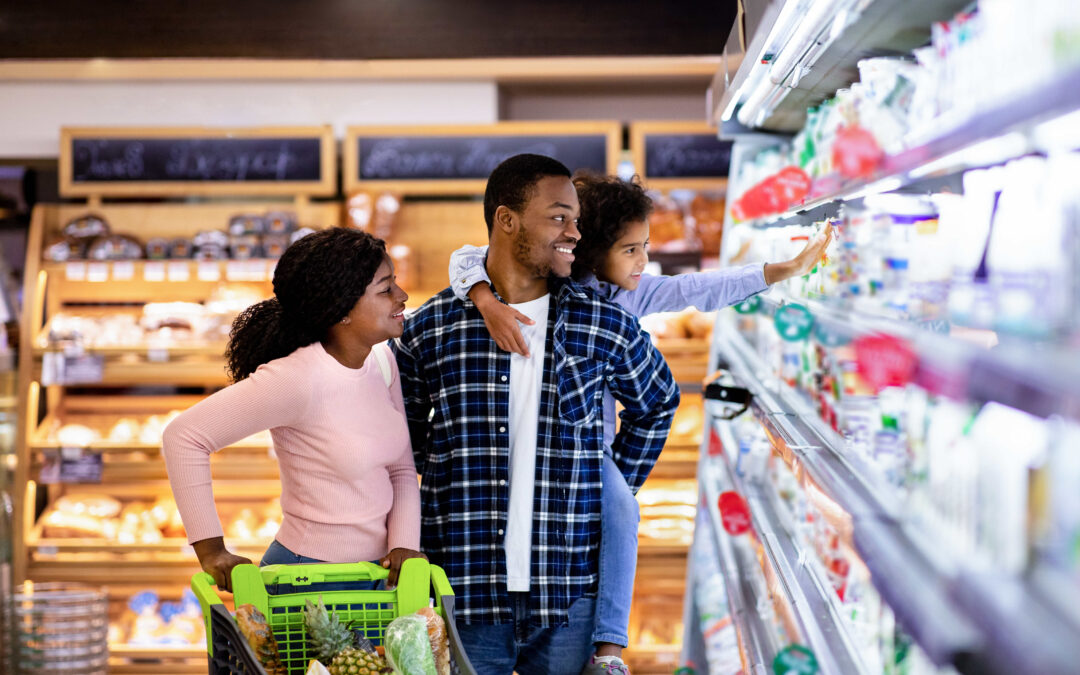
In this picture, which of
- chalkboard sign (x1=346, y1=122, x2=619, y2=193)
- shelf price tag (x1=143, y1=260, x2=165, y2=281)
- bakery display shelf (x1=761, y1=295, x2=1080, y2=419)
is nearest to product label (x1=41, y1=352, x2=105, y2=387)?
shelf price tag (x1=143, y1=260, x2=165, y2=281)

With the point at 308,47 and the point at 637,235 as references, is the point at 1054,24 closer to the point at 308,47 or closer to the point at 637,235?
the point at 637,235

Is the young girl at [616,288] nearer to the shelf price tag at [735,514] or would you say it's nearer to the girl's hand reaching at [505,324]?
the girl's hand reaching at [505,324]

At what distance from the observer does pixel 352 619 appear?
6.22 ft

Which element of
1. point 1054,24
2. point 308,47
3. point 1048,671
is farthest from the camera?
point 308,47

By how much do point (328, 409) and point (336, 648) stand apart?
0.49 m

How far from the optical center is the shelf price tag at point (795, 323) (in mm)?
2309

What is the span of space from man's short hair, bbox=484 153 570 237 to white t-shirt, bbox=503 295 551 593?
26 centimetres

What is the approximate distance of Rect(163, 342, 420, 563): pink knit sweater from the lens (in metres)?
1.96

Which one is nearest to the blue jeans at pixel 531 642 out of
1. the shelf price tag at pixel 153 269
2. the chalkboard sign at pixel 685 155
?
the chalkboard sign at pixel 685 155

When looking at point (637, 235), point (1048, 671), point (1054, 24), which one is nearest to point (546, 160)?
point (637, 235)

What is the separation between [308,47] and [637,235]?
3541 millimetres

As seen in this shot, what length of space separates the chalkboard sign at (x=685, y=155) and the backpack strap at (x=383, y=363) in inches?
114

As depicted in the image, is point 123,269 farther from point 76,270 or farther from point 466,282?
point 466,282

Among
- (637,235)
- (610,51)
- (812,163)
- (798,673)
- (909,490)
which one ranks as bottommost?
(798,673)
